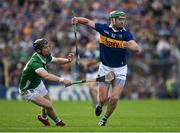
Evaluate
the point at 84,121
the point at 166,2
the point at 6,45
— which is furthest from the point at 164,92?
the point at 84,121

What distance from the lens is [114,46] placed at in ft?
60.3

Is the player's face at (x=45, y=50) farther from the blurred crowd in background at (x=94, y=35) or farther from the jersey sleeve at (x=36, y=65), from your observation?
the blurred crowd in background at (x=94, y=35)

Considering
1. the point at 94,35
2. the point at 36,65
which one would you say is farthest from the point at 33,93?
the point at 94,35

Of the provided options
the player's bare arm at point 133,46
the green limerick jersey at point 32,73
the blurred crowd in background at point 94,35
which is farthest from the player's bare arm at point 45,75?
the blurred crowd in background at point 94,35

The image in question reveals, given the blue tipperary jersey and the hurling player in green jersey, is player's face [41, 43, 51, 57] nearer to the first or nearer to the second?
the hurling player in green jersey

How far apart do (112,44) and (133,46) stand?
72 centimetres

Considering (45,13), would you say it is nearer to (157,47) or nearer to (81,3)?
(81,3)

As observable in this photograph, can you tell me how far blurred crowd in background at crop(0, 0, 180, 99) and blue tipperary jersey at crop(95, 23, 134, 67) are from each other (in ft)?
Result: 49.4

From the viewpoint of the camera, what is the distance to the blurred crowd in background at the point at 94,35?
115 feet

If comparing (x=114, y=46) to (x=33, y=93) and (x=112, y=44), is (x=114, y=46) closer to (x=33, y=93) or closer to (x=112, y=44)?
(x=112, y=44)

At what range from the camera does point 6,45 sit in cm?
3544

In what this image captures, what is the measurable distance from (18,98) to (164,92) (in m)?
7.55

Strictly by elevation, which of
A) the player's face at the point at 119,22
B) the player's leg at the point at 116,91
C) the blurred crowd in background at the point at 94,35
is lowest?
the blurred crowd in background at the point at 94,35

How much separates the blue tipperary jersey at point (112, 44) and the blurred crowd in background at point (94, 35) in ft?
49.4
